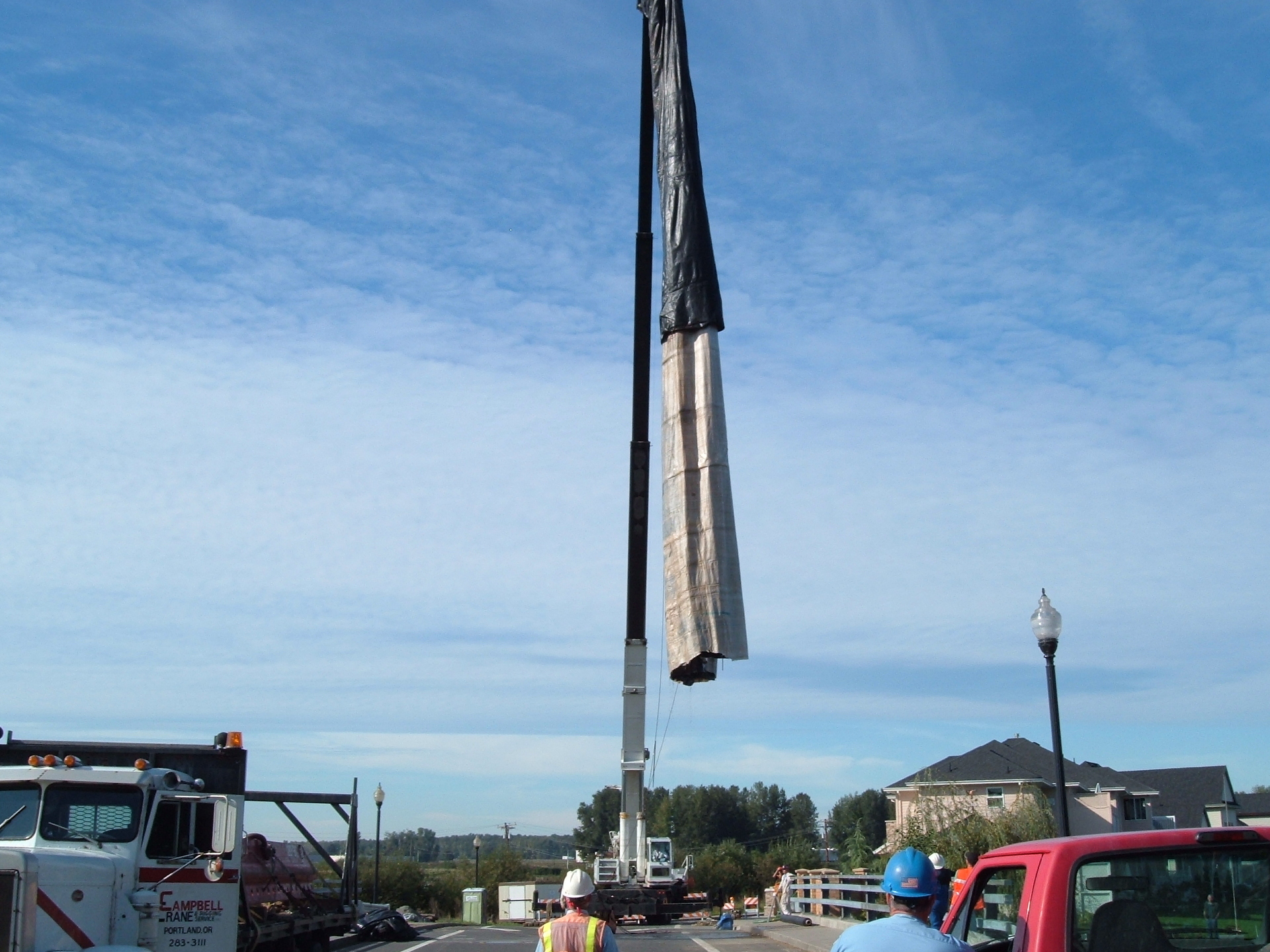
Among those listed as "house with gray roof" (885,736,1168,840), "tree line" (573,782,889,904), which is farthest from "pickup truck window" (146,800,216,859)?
"tree line" (573,782,889,904)

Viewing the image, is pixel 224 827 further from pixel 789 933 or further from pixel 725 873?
pixel 725 873

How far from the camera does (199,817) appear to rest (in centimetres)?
1020

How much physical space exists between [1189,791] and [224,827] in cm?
5442

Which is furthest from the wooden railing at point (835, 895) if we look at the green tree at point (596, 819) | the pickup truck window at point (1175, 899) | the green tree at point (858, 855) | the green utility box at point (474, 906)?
the green tree at point (596, 819)

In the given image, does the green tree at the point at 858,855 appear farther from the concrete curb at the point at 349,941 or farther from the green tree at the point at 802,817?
the green tree at the point at 802,817

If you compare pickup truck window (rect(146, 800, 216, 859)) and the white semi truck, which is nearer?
the white semi truck

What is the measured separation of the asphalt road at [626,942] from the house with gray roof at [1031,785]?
20999 mm

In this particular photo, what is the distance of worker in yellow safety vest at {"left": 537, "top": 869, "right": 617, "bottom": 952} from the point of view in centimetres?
613

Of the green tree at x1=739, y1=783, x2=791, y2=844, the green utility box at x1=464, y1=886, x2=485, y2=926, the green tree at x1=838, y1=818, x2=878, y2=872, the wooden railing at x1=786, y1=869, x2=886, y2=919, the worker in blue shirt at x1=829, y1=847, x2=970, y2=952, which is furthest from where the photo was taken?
the green tree at x1=739, y1=783, x2=791, y2=844

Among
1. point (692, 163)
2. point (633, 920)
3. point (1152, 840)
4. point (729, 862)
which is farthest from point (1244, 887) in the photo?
point (729, 862)

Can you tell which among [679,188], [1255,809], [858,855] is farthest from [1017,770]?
[679,188]

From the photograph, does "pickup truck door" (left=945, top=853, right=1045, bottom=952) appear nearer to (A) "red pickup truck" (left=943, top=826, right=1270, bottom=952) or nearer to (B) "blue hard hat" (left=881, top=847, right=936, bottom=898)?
(A) "red pickup truck" (left=943, top=826, right=1270, bottom=952)

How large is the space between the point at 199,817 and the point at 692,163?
13192 millimetres

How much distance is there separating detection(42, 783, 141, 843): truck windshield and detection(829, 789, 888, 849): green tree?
106 metres
